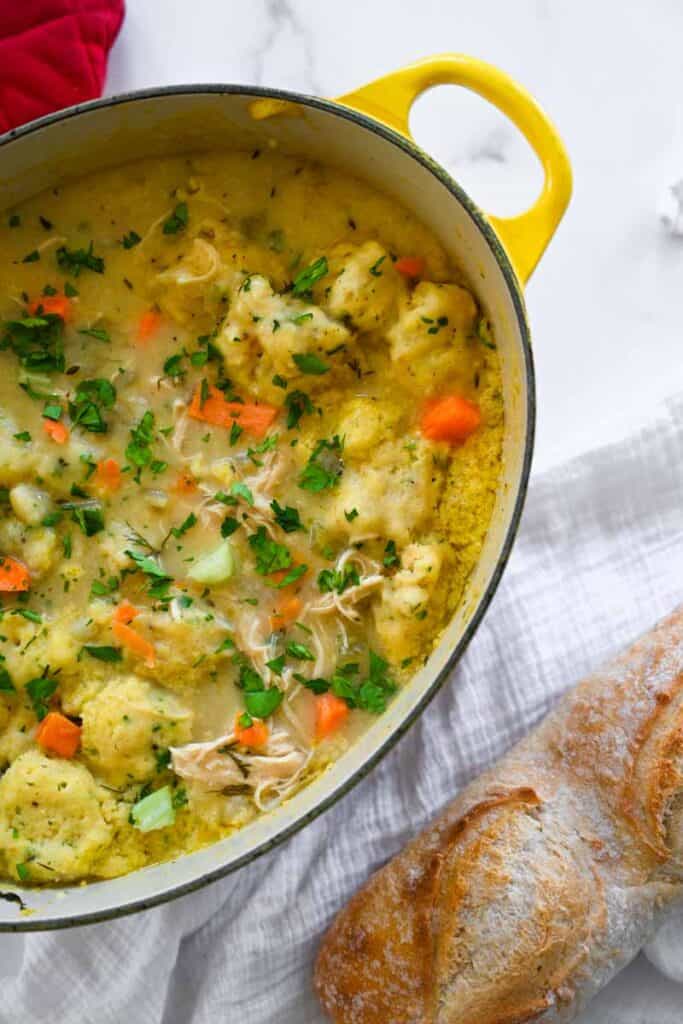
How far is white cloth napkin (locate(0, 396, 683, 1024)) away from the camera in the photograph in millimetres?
2979

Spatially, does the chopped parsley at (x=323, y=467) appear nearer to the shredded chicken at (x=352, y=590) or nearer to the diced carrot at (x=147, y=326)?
the shredded chicken at (x=352, y=590)

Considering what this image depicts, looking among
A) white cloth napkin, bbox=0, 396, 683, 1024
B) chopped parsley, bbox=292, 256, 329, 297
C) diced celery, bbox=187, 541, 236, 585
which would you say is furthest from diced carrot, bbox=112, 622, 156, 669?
chopped parsley, bbox=292, 256, 329, 297

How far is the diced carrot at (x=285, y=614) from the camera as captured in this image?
279 centimetres

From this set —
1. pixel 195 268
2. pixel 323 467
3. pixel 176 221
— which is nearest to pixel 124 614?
pixel 323 467

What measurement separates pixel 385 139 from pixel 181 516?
35.4 inches

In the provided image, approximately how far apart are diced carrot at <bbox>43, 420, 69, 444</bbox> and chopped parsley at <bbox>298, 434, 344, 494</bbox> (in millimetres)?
521

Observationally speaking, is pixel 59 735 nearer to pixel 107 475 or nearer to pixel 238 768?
pixel 238 768

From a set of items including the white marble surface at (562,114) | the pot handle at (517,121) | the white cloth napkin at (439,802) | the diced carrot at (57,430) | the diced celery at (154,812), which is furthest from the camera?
the white marble surface at (562,114)

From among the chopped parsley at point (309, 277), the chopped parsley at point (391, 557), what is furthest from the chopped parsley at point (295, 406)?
the chopped parsley at point (391, 557)

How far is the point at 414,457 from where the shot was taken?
276cm

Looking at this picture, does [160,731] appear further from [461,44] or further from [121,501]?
[461,44]

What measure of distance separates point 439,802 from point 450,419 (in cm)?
91

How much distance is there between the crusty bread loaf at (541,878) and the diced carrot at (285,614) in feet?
1.91

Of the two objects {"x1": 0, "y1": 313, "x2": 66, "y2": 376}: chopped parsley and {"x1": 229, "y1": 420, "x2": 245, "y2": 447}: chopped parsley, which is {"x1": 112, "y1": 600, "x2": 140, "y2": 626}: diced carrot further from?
{"x1": 0, "y1": 313, "x2": 66, "y2": 376}: chopped parsley
